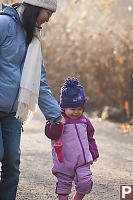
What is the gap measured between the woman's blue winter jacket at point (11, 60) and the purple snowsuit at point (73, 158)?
0.28 meters

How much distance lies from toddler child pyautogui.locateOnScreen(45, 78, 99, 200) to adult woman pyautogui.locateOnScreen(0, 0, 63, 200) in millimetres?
223

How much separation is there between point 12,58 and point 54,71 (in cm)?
1023

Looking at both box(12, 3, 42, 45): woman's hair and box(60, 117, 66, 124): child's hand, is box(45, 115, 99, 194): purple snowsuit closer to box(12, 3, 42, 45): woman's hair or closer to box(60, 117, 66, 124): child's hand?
box(60, 117, 66, 124): child's hand

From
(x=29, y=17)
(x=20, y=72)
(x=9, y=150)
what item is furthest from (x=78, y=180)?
(x=29, y=17)

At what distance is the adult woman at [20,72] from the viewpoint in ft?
12.5

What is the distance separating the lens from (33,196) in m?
4.90

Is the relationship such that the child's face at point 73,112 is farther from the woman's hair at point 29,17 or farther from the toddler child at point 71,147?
the woman's hair at point 29,17

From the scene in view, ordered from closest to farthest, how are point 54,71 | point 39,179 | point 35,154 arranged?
point 39,179 → point 35,154 → point 54,71

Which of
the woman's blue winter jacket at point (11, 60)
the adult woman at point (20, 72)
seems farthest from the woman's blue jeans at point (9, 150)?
the woman's blue winter jacket at point (11, 60)

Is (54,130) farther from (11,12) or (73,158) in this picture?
(11,12)

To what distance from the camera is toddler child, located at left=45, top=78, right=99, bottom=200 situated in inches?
164

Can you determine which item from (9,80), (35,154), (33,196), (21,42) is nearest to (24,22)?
(21,42)

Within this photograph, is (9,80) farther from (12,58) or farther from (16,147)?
(16,147)

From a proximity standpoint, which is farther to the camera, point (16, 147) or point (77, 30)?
point (77, 30)
